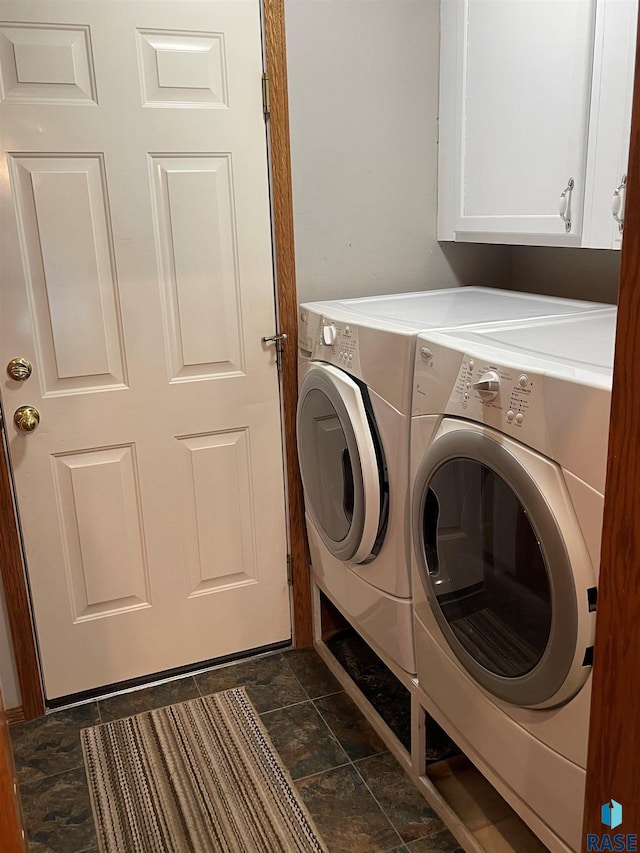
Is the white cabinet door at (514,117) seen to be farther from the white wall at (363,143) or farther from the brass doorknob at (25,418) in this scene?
the brass doorknob at (25,418)

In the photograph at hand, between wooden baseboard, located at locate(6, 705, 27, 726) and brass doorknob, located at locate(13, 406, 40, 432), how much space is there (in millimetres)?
835

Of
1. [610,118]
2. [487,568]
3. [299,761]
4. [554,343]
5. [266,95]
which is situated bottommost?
[299,761]

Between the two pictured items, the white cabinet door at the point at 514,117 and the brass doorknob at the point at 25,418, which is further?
the brass doorknob at the point at 25,418

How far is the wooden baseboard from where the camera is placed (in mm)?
2125

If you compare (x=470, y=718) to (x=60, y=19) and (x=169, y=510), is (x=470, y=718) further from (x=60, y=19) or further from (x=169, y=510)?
(x=60, y=19)

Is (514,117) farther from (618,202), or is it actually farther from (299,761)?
(299,761)

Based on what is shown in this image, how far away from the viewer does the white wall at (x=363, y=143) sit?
6.75 ft

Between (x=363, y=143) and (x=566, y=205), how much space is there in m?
0.70

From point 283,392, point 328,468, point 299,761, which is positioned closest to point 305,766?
point 299,761

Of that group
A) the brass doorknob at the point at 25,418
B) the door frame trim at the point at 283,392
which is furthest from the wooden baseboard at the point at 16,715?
the brass doorknob at the point at 25,418

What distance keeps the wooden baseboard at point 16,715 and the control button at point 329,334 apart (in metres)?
1.38

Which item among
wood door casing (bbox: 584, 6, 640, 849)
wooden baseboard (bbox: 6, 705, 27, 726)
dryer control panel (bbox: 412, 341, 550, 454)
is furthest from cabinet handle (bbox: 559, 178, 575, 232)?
wooden baseboard (bbox: 6, 705, 27, 726)

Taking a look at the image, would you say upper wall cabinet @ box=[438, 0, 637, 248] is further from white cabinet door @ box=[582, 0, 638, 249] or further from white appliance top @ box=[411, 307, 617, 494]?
white appliance top @ box=[411, 307, 617, 494]

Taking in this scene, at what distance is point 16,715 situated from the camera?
7.00 feet
